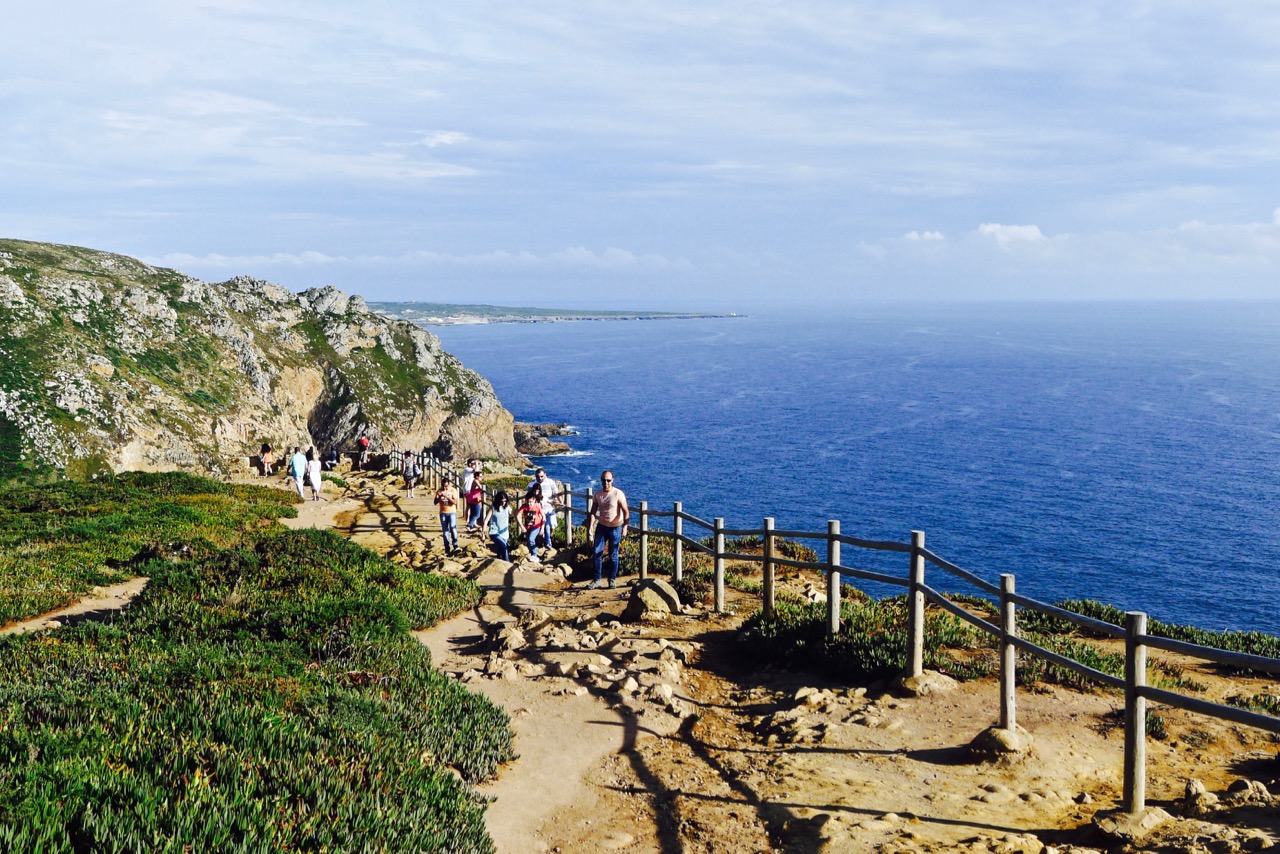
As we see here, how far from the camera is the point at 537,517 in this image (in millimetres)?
19859

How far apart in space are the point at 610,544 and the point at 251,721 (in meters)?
10.0

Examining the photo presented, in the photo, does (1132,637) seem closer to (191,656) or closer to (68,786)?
(68,786)

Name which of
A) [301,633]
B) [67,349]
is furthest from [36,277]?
[301,633]

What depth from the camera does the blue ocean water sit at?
1908 inches

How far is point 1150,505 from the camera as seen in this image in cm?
6162

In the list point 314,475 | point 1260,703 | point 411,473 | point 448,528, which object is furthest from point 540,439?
point 1260,703

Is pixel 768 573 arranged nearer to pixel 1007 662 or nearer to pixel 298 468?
pixel 1007 662

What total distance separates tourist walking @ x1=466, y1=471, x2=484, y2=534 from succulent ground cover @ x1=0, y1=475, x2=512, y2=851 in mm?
8121

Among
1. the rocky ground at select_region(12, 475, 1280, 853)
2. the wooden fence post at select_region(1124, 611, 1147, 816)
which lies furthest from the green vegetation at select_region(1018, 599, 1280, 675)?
the wooden fence post at select_region(1124, 611, 1147, 816)

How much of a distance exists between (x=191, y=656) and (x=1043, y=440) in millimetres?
92618

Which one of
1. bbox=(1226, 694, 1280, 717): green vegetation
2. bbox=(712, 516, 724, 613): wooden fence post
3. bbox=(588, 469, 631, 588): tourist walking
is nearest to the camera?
bbox=(1226, 694, 1280, 717): green vegetation

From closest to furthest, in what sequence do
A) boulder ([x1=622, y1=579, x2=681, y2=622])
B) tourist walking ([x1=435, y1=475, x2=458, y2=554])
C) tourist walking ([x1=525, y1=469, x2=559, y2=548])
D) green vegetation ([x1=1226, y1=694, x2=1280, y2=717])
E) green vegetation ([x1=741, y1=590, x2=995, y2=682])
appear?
1. green vegetation ([x1=1226, y1=694, x2=1280, y2=717])
2. green vegetation ([x1=741, y1=590, x2=995, y2=682])
3. boulder ([x1=622, y1=579, x2=681, y2=622])
4. tourist walking ([x1=525, y1=469, x2=559, y2=548])
5. tourist walking ([x1=435, y1=475, x2=458, y2=554])

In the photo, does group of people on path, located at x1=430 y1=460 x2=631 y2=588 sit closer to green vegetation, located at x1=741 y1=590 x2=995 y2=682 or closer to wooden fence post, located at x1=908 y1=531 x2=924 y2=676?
green vegetation, located at x1=741 y1=590 x2=995 y2=682

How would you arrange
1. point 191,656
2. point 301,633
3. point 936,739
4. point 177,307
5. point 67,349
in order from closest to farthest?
point 936,739 → point 191,656 → point 301,633 → point 67,349 → point 177,307
